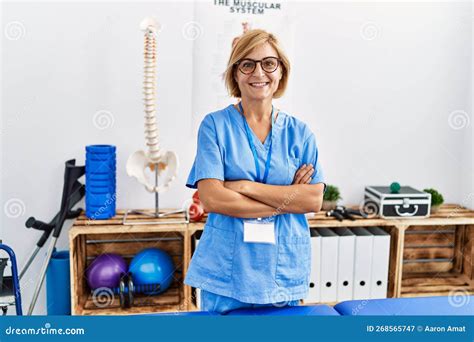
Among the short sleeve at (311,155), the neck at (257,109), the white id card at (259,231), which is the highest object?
the neck at (257,109)

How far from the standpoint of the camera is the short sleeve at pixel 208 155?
1.73 metres

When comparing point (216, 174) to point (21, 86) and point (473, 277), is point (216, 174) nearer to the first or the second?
point (21, 86)

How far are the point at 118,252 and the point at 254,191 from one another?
161 centimetres

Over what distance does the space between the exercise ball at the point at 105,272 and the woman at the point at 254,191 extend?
3.92 feet

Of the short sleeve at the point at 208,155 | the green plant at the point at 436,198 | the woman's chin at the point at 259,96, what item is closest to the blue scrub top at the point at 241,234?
the short sleeve at the point at 208,155

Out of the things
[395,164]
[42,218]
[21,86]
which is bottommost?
[42,218]

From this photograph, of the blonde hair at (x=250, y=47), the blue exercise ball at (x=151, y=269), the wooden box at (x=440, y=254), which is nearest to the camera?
the blonde hair at (x=250, y=47)

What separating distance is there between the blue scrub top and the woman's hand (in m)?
0.02

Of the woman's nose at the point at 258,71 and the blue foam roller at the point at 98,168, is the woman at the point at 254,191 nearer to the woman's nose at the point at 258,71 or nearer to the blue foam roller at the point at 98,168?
the woman's nose at the point at 258,71

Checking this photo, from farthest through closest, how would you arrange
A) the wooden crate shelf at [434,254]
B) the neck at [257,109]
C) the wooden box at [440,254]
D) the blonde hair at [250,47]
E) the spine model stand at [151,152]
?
the wooden box at [440,254] < the wooden crate shelf at [434,254] < the spine model stand at [151,152] < the neck at [257,109] < the blonde hair at [250,47]

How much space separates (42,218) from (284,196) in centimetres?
180

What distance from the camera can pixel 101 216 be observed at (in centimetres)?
282

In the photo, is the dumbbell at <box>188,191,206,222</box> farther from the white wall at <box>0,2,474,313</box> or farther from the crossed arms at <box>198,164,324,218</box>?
the crossed arms at <box>198,164,324,218</box>
